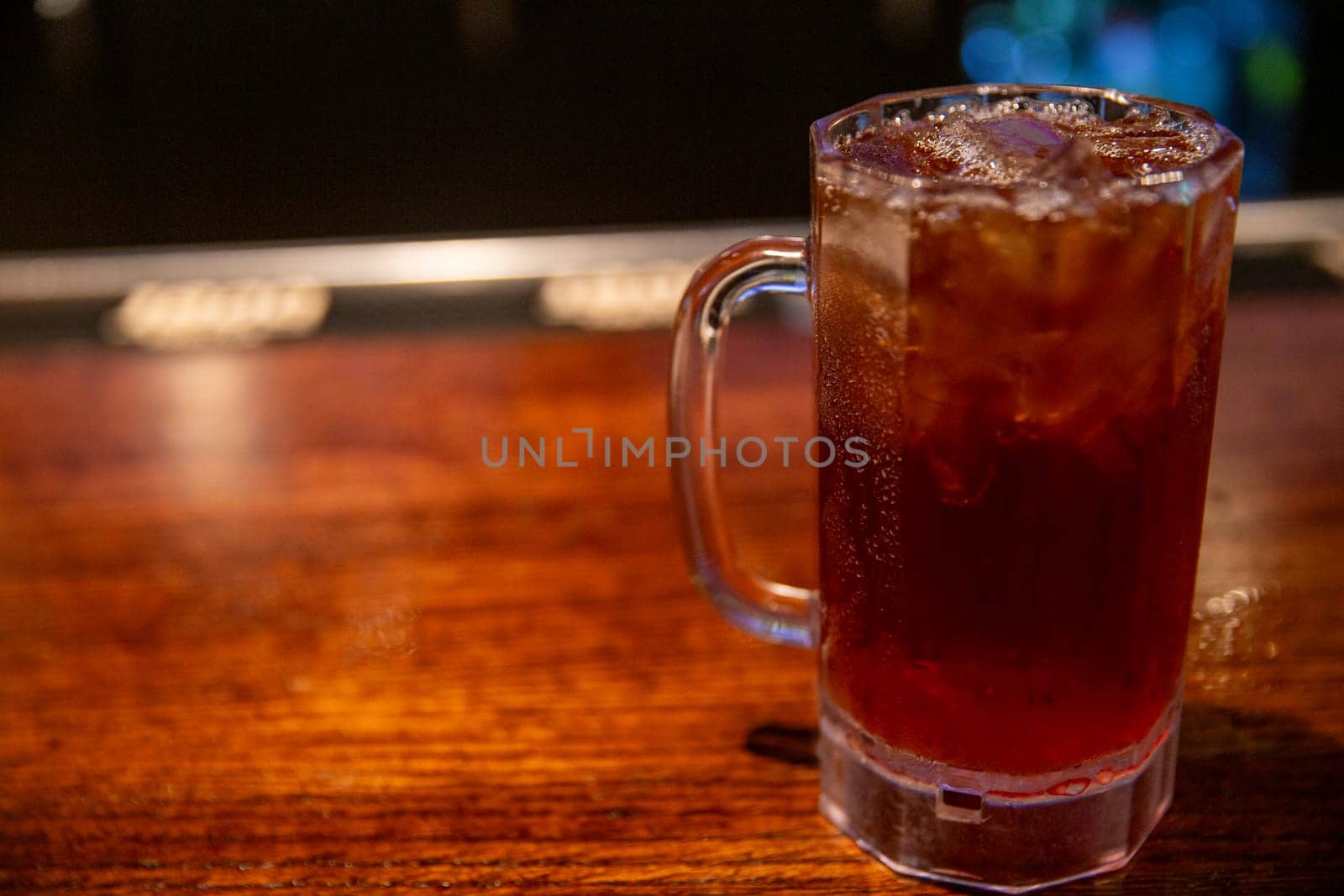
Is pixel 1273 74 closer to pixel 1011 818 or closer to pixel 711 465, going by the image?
pixel 711 465

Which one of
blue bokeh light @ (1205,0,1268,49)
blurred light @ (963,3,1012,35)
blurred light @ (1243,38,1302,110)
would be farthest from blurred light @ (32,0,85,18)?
blurred light @ (1243,38,1302,110)

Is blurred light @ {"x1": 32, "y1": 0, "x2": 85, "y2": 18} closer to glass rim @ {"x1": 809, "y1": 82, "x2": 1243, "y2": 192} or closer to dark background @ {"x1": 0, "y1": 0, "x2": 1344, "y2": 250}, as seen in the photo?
dark background @ {"x1": 0, "y1": 0, "x2": 1344, "y2": 250}

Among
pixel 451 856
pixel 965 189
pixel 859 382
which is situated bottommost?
pixel 451 856

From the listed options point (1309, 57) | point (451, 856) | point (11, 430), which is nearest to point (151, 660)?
point (451, 856)

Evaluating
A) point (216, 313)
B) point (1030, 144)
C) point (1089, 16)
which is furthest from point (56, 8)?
point (1030, 144)

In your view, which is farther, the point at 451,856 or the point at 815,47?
the point at 815,47

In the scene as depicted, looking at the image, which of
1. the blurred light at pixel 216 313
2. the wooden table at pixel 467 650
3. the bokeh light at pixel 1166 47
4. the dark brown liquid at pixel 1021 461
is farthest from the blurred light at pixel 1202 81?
the dark brown liquid at pixel 1021 461

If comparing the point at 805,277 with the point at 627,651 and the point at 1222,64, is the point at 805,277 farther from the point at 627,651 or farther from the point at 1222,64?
the point at 1222,64
